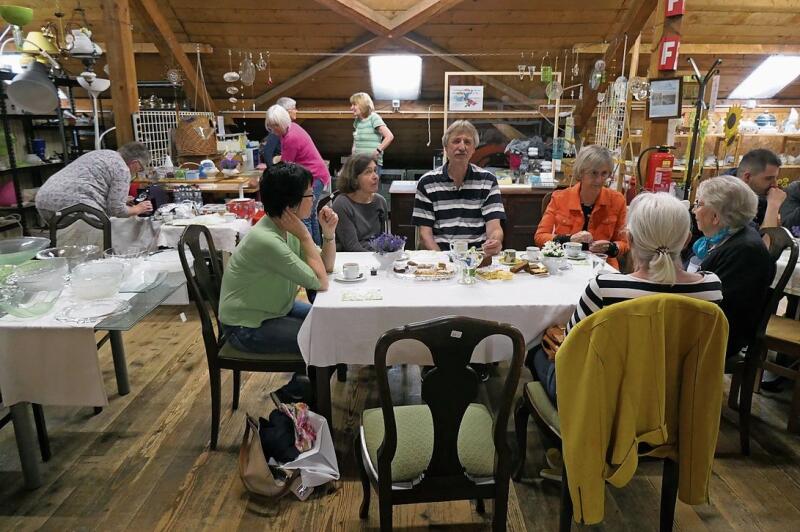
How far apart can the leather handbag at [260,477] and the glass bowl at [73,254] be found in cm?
106

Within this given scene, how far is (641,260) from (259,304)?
54.1 inches

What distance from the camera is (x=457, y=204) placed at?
298 centimetres

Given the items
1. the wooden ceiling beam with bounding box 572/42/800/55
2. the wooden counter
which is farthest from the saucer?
Result: the wooden ceiling beam with bounding box 572/42/800/55

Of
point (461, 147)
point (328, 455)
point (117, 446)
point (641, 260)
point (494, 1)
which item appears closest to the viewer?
point (641, 260)

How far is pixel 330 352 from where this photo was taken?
6.33 feet

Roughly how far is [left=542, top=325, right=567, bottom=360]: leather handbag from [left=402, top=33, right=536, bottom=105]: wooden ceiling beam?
471cm

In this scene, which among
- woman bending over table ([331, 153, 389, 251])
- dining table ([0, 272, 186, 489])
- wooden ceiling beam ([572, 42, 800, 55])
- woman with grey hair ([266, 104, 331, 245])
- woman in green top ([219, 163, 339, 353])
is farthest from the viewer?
wooden ceiling beam ([572, 42, 800, 55])

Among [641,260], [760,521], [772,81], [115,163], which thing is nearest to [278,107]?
[115,163]

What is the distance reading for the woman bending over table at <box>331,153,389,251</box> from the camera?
9.23 feet

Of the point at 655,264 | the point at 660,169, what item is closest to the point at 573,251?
the point at 655,264

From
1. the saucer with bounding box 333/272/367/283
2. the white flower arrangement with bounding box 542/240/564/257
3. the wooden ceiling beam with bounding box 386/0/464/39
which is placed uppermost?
the wooden ceiling beam with bounding box 386/0/464/39

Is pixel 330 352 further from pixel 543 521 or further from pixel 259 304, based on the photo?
pixel 543 521

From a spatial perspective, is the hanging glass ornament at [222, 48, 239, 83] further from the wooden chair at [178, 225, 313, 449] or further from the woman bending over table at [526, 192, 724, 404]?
the woman bending over table at [526, 192, 724, 404]

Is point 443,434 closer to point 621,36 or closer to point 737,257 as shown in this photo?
point 737,257
